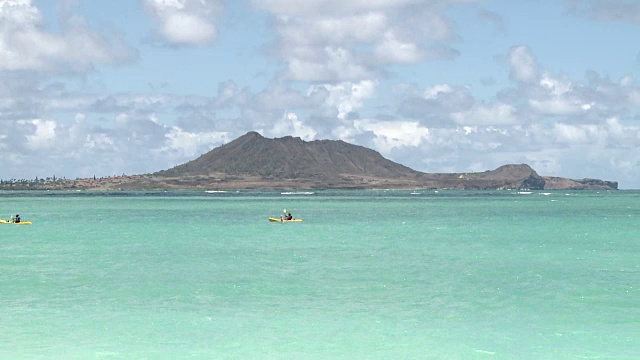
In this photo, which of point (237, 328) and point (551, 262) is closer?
point (237, 328)

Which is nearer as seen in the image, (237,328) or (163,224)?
(237,328)

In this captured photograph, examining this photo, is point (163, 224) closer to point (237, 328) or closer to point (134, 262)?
point (134, 262)

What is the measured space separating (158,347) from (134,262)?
3631cm

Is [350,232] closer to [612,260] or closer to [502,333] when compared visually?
[612,260]

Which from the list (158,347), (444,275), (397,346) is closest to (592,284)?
(444,275)

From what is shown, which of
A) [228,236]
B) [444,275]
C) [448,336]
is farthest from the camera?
[228,236]

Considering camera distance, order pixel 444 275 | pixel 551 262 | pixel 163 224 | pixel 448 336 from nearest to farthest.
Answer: pixel 448 336 → pixel 444 275 → pixel 551 262 → pixel 163 224

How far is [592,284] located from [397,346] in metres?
25.3

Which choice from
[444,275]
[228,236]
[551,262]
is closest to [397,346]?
[444,275]

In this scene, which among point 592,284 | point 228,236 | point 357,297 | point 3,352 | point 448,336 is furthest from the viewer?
point 228,236

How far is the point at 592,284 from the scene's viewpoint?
5622 centimetres

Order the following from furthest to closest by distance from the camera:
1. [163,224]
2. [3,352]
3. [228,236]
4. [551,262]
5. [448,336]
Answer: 1. [163,224]
2. [228,236]
3. [551,262]
4. [448,336]
5. [3,352]

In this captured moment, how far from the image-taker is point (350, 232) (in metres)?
112

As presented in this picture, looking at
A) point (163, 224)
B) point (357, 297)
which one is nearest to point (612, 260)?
point (357, 297)
